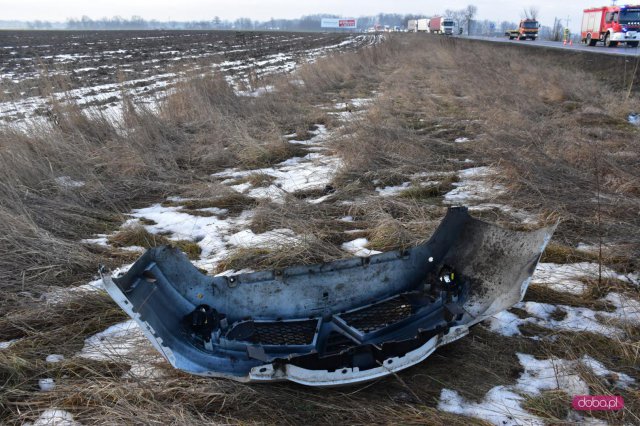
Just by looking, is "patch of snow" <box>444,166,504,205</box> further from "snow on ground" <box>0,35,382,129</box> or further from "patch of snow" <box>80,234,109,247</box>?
"snow on ground" <box>0,35,382,129</box>

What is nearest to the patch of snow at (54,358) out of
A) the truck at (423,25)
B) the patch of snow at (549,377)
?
the patch of snow at (549,377)

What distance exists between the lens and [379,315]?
2.82 meters

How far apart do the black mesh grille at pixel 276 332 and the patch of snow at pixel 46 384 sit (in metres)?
0.97

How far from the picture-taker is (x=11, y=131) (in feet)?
18.9

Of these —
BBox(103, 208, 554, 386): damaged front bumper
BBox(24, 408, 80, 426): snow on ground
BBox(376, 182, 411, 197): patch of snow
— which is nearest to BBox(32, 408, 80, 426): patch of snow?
BBox(24, 408, 80, 426): snow on ground

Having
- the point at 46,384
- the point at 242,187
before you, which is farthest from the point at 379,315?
the point at 242,187

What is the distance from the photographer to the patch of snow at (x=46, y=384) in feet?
7.97

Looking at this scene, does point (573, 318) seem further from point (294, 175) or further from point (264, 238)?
point (294, 175)

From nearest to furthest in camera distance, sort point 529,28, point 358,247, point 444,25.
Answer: point 358,247 → point 529,28 → point 444,25

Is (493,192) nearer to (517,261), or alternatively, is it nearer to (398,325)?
(517,261)

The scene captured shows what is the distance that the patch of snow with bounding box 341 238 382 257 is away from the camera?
388cm

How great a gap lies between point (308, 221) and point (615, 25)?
80.3 feet

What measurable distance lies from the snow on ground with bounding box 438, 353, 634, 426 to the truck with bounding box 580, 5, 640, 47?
24.8 meters

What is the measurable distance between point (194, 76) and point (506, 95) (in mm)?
6554
